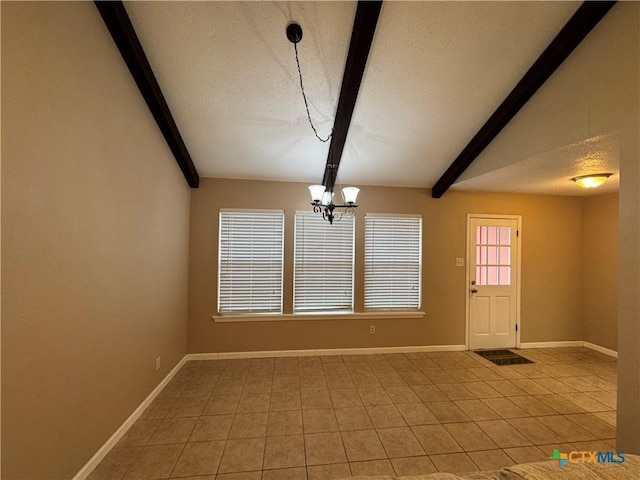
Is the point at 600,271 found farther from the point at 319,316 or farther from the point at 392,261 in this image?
the point at 319,316

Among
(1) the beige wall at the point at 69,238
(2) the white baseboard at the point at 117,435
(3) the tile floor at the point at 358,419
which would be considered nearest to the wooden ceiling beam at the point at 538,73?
(3) the tile floor at the point at 358,419

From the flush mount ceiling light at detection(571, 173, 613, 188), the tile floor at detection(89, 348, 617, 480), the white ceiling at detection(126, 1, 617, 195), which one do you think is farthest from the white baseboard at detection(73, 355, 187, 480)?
the flush mount ceiling light at detection(571, 173, 613, 188)

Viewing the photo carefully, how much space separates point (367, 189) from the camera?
378 centimetres

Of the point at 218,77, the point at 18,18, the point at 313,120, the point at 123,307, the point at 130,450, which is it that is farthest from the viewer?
the point at 313,120

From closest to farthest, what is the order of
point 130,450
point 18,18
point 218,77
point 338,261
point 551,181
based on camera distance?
1. point 18,18
2. point 130,450
3. point 218,77
4. point 551,181
5. point 338,261

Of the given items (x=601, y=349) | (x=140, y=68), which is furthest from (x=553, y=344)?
(x=140, y=68)

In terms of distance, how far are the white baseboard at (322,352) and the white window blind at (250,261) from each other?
1.85 feet

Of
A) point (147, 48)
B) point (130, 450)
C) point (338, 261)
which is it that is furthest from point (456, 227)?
point (130, 450)

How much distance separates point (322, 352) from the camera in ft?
11.9

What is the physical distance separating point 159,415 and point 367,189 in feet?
11.4

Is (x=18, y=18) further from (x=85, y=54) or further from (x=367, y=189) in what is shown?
(x=367, y=189)

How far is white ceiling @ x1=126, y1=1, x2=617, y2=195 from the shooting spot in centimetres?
181

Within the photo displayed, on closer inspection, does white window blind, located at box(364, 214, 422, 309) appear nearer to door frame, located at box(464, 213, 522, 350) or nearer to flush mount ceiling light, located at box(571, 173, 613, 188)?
door frame, located at box(464, 213, 522, 350)

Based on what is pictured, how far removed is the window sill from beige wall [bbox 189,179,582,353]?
62mm
